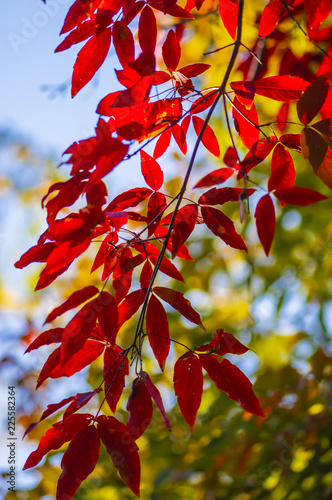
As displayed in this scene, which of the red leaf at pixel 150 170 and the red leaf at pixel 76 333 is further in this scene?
the red leaf at pixel 150 170

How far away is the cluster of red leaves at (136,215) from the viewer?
59 cm

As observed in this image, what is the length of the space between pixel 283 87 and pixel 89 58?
318mm

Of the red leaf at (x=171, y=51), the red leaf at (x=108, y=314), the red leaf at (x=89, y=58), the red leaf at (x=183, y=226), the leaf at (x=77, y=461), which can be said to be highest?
the red leaf at (x=171, y=51)

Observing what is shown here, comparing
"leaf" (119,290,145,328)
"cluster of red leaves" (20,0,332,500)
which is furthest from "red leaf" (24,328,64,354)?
"leaf" (119,290,145,328)

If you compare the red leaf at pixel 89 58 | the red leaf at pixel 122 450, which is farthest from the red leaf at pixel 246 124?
the red leaf at pixel 122 450

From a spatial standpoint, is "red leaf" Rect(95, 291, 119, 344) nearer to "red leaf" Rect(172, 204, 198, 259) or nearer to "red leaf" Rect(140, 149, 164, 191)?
"red leaf" Rect(172, 204, 198, 259)

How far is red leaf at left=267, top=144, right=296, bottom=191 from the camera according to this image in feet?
2.34

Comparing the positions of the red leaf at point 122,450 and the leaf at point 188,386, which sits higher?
the leaf at point 188,386

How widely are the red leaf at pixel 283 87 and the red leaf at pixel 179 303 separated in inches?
14.3

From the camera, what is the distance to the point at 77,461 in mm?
605

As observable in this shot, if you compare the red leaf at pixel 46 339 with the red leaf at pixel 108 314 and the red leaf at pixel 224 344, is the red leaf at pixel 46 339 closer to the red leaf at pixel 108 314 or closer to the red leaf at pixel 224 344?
the red leaf at pixel 108 314

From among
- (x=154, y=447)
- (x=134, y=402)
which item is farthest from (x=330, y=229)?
(x=134, y=402)

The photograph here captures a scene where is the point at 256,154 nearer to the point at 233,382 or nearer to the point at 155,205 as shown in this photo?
the point at 155,205

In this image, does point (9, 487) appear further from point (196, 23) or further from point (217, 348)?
point (196, 23)
